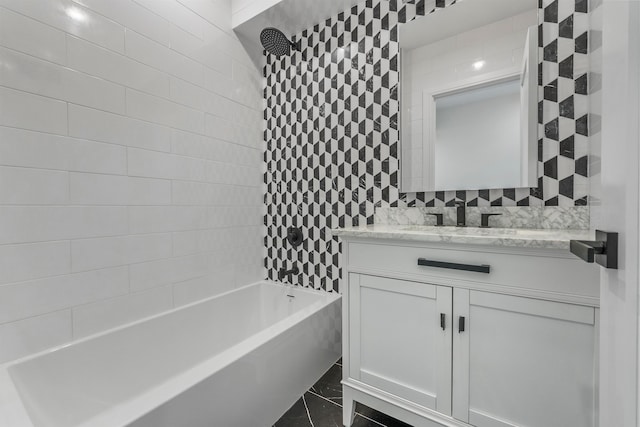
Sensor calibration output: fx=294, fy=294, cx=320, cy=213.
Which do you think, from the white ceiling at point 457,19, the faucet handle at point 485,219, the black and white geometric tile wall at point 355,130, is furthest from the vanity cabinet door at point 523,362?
the white ceiling at point 457,19

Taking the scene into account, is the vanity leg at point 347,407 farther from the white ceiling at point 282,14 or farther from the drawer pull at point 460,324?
the white ceiling at point 282,14

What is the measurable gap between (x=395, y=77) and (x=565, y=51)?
0.78 metres

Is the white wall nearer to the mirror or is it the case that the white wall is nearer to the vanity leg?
the vanity leg

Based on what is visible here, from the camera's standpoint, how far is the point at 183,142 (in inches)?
69.4

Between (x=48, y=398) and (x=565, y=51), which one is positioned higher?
(x=565, y=51)

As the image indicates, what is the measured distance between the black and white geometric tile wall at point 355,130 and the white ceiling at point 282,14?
63mm

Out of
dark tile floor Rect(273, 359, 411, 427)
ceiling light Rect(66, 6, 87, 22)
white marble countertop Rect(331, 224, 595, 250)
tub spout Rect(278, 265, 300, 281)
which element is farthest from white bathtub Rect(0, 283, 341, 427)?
ceiling light Rect(66, 6, 87, 22)

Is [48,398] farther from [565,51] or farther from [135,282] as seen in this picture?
[565,51]

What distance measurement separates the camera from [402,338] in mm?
1220

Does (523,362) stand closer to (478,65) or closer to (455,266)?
(455,266)

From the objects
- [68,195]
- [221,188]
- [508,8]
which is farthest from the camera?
[221,188]

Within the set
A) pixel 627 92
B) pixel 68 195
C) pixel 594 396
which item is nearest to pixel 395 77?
pixel 627 92

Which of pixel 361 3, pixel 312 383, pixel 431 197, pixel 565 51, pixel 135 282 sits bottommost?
pixel 312 383

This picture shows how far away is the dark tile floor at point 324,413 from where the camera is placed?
1417 mm
